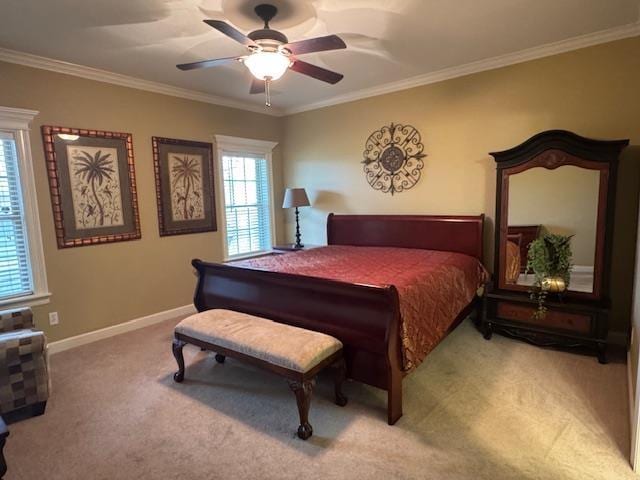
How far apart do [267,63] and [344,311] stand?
1.62m

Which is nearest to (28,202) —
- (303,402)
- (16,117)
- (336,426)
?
(16,117)

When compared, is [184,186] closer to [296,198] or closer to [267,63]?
[296,198]

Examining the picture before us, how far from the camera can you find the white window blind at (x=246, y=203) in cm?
488

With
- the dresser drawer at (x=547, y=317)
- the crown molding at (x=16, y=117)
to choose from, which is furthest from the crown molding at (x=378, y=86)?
the dresser drawer at (x=547, y=317)

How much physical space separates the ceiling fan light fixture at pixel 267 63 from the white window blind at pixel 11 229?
2.38 metres

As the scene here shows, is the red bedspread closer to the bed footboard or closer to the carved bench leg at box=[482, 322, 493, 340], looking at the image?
the bed footboard

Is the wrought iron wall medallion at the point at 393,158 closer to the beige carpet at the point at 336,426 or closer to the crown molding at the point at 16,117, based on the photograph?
the beige carpet at the point at 336,426

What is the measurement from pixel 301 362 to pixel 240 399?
775 millimetres

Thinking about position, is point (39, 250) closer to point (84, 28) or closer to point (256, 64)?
point (84, 28)

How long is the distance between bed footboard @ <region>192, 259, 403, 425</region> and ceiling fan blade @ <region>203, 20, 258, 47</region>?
1.52m

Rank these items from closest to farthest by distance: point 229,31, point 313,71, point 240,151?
1. point 229,31
2. point 313,71
3. point 240,151

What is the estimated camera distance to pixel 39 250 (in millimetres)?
3264

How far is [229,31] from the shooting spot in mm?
1979

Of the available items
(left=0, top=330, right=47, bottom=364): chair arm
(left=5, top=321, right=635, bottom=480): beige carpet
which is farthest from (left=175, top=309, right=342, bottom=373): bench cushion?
(left=0, top=330, right=47, bottom=364): chair arm
